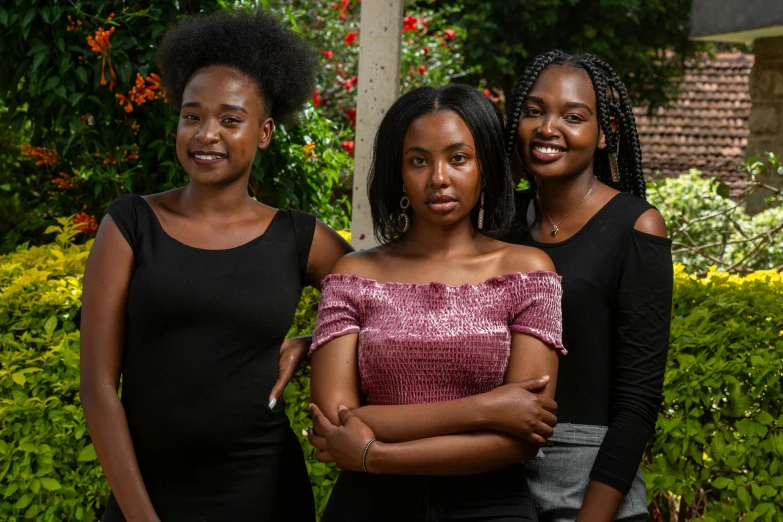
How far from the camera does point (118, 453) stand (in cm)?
259

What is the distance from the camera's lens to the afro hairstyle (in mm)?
2873

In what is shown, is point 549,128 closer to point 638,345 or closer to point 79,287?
point 638,345

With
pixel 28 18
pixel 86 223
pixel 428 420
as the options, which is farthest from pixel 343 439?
pixel 28 18

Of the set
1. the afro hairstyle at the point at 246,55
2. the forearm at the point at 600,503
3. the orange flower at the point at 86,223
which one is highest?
A: the afro hairstyle at the point at 246,55

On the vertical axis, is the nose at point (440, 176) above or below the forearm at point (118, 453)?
above

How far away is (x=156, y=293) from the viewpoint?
8.63 ft

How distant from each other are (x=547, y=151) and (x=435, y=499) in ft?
3.19

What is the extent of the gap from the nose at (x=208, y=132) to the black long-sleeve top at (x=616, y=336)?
3.18ft

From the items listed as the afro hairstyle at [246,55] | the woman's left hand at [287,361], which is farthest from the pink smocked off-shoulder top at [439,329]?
the afro hairstyle at [246,55]

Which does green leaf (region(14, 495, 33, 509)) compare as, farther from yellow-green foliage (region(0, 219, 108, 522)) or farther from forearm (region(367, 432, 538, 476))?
forearm (region(367, 432, 538, 476))

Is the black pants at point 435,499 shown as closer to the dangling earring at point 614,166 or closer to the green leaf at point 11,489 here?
the dangling earring at point 614,166

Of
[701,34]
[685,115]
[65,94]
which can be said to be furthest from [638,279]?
[685,115]

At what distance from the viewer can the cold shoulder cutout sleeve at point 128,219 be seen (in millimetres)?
2684

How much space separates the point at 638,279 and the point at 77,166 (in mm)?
3314
